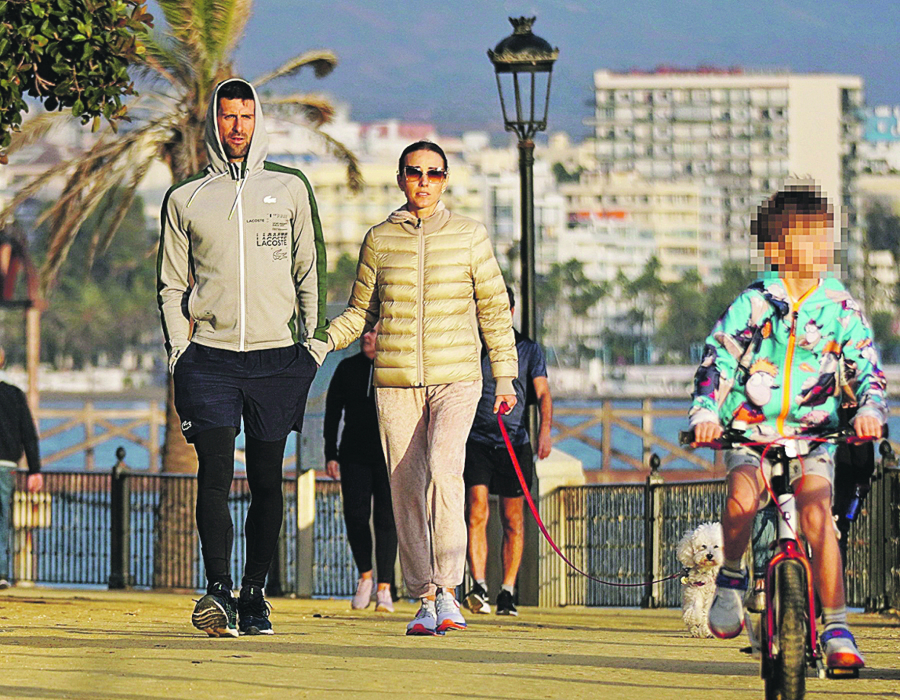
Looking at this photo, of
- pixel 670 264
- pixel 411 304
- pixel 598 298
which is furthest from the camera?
pixel 670 264

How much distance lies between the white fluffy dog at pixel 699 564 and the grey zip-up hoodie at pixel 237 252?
2.62 meters

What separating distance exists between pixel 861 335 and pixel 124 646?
3034 mm

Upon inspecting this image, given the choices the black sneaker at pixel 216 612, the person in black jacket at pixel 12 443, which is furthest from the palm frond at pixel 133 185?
the black sneaker at pixel 216 612

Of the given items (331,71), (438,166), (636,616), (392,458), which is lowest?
(636,616)

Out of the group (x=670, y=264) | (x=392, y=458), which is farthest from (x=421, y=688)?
(x=670, y=264)

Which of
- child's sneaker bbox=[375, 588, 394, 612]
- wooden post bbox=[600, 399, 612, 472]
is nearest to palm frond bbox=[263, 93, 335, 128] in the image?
child's sneaker bbox=[375, 588, 394, 612]

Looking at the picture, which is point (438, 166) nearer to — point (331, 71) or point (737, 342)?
point (737, 342)

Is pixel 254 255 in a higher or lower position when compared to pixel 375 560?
higher

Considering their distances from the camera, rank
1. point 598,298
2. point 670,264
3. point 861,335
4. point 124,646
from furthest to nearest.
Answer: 1. point 670,264
2. point 598,298
3. point 124,646
4. point 861,335

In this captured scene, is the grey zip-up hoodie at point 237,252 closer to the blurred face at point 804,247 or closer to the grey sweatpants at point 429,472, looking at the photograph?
the grey sweatpants at point 429,472

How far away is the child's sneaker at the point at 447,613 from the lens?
7.58 meters

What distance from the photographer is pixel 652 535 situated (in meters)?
11.9

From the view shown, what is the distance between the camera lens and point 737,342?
572 cm

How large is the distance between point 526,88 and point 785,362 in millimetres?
6938
